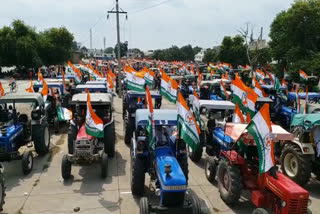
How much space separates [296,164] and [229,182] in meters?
2.46

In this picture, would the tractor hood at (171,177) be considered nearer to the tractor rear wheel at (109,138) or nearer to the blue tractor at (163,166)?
the blue tractor at (163,166)

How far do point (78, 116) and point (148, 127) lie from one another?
347 centimetres

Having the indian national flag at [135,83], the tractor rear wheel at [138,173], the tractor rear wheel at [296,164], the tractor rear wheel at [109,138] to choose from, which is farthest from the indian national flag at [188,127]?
the indian national flag at [135,83]

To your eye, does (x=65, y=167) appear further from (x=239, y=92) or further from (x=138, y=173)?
(x=239, y=92)

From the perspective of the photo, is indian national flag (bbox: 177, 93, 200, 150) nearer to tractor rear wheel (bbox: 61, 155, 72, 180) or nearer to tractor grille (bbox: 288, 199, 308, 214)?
tractor grille (bbox: 288, 199, 308, 214)

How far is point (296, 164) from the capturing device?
25.8 ft

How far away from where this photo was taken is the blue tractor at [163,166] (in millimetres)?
5434

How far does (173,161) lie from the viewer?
621 centimetres

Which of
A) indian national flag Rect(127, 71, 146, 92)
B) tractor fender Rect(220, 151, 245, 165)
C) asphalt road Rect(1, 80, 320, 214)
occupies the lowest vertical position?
asphalt road Rect(1, 80, 320, 214)

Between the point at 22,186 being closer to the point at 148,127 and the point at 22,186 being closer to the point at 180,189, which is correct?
the point at 148,127

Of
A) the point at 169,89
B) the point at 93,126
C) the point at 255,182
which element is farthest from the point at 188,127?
the point at 169,89

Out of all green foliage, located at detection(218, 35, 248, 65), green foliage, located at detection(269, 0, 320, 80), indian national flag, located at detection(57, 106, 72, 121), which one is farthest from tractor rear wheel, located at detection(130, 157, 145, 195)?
green foliage, located at detection(218, 35, 248, 65)

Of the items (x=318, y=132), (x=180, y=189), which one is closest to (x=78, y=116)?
(x=180, y=189)

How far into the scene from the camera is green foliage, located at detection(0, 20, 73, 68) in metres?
38.0
